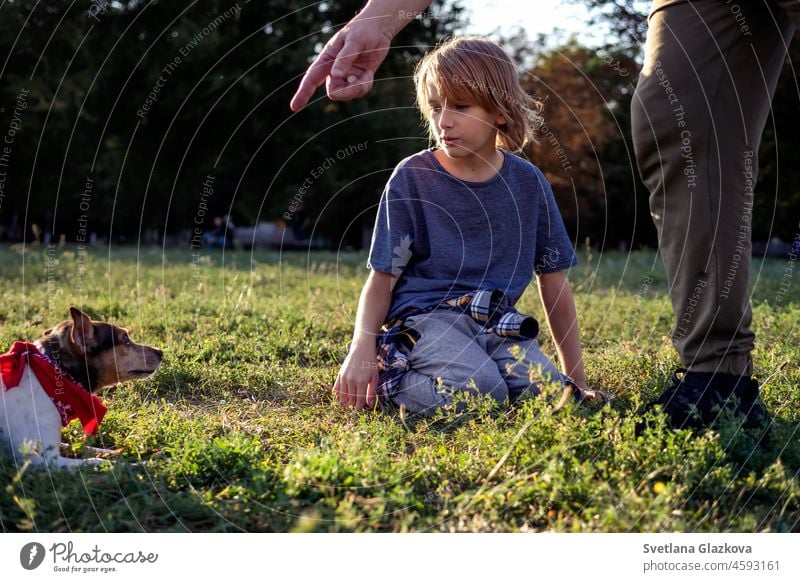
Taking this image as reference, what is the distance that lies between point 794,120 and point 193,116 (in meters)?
21.0

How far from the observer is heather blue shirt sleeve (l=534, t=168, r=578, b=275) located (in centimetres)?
529

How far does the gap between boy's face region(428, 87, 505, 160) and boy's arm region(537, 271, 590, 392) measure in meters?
0.94

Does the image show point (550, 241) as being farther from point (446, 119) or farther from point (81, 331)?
point (81, 331)

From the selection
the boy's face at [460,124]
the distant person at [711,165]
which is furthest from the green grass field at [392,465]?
the boy's face at [460,124]

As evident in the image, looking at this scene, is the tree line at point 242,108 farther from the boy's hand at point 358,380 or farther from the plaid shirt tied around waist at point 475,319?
the boy's hand at point 358,380

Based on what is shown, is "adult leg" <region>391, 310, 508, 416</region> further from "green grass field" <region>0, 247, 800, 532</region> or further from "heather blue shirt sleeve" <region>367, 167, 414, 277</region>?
"heather blue shirt sleeve" <region>367, 167, 414, 277</region>

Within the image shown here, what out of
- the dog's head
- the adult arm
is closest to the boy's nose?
the adult arm

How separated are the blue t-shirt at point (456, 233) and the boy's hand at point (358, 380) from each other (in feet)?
1.95

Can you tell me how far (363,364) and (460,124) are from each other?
58.6 inches

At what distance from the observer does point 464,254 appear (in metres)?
5.18

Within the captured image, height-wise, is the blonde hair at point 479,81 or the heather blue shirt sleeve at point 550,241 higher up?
the blonde hair at point 479,81

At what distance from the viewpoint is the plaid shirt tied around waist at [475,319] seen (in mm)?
4891

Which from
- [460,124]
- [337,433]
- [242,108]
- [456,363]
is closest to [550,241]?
[460,124]
